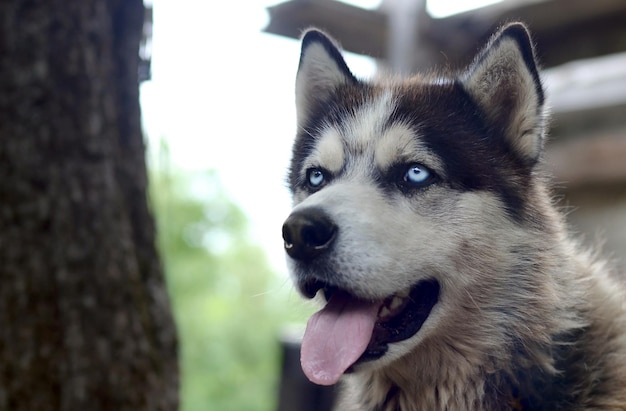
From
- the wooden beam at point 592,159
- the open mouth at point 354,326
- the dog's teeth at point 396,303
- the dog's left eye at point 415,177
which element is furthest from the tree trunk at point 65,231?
the wooden beam at point 592,159

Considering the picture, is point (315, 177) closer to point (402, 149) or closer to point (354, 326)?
point (402, 149)

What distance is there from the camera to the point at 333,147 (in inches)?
126

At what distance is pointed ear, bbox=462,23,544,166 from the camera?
293 centimetres

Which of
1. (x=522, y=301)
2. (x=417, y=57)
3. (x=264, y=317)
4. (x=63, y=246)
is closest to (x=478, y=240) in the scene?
(x=522, y=301)

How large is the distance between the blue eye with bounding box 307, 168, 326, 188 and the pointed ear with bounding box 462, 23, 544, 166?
0.75m

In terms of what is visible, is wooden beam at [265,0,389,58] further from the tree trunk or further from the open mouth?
the open mouth

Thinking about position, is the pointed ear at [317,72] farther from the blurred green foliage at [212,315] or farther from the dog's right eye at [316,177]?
the blurred green foliage at [212,315]

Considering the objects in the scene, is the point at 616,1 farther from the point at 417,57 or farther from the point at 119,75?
the point at 119,75

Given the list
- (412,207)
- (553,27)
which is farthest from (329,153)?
(553,27)

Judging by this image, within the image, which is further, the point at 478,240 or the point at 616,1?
the point at 616,1

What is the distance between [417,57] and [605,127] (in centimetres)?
199

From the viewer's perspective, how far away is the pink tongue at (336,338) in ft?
8.77

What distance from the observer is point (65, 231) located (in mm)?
3215

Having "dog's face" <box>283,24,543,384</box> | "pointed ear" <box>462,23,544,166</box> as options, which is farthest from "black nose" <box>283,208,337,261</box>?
"pointed ear" <box>462,23,544,166</box>
